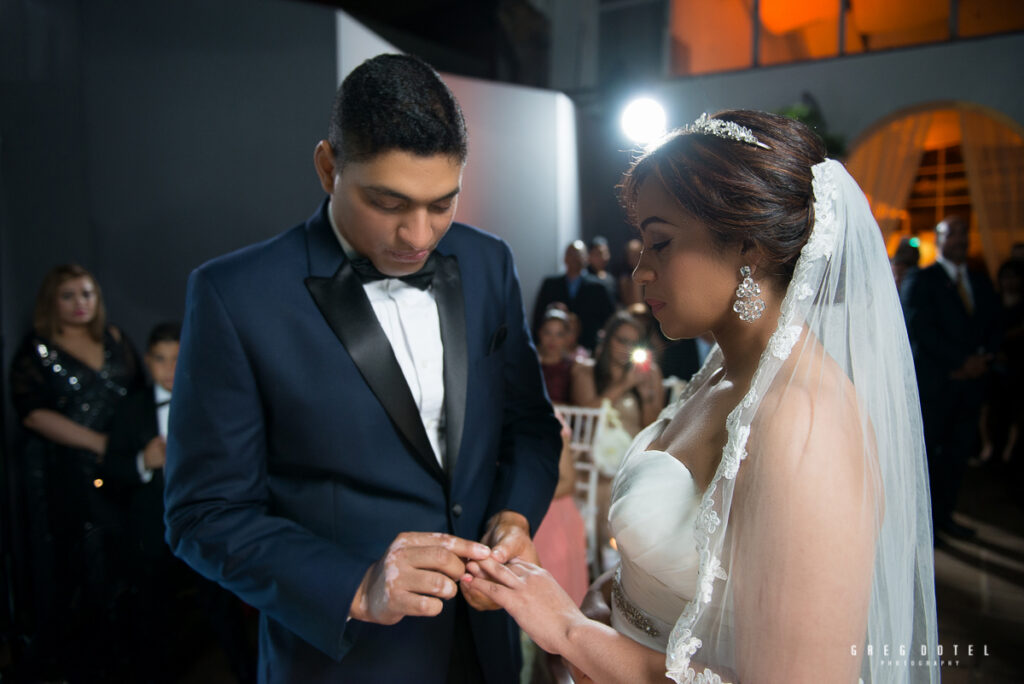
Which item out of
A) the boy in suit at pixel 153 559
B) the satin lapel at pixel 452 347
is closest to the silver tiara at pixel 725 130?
the satin lapel at pixel 452 347

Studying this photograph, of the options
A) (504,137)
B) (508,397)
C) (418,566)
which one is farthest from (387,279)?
(504,137)

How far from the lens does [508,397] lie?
160cm

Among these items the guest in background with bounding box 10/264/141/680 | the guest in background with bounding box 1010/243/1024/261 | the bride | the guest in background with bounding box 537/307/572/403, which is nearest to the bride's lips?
the bride

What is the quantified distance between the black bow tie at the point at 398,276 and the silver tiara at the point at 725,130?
58 cm

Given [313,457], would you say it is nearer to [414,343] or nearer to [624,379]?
[414,343]

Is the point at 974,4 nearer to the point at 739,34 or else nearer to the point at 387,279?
the point at 739,34

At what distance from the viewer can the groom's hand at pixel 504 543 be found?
1210 mm

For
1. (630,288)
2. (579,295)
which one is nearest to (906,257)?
(630,288)

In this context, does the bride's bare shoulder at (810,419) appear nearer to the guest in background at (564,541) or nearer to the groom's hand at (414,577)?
the groom's hand at (414,577)

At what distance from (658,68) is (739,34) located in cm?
113

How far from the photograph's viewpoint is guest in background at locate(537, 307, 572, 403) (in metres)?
4.29

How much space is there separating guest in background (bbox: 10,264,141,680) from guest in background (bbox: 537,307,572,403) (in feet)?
7.77

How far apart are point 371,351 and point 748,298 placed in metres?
0.71

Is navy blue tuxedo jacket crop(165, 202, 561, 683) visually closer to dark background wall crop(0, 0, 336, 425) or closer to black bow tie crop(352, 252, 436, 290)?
black bow tie crop(352, 252, 436, 290)
